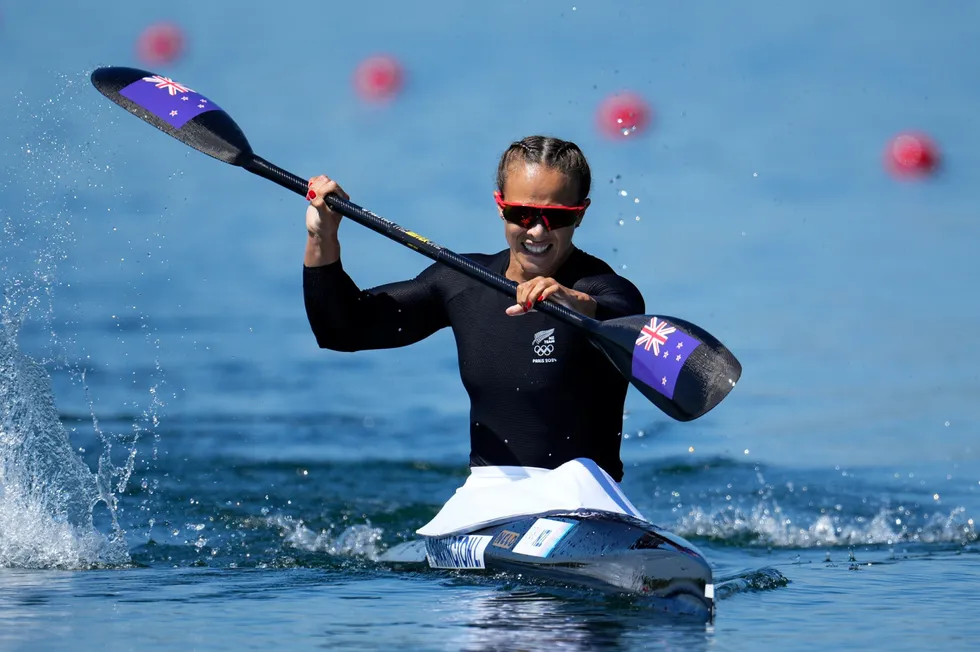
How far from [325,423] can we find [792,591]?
14.7 ft

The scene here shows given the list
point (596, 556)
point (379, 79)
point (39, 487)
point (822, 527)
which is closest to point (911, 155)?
point (379, 79)

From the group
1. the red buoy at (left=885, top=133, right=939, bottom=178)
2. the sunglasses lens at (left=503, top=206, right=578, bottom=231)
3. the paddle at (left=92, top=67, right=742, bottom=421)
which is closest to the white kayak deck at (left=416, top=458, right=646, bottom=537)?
the paddle at (left=92, top=67, right=742, bottom=421)

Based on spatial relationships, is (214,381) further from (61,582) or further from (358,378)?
(61,582)

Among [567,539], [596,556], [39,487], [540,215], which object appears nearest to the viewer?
[596,556]

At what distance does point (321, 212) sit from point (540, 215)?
28.8 inches

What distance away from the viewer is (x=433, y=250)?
5133 mm

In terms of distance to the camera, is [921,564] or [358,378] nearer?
[921,564]

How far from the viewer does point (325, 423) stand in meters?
9.18

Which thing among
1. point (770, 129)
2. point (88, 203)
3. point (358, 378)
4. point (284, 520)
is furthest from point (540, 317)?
point (770, 129)

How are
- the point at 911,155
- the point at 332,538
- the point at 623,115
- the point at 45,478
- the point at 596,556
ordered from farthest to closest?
the point at 623,115
the point at 911,155
the point at 332,538
the point at 45,478
the point at 596,556

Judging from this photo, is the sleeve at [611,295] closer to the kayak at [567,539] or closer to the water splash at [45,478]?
the kayak at [567,539]

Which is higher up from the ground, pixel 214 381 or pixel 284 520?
pixel 214 381

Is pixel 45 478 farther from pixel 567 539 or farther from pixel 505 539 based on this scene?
pixel 567 539

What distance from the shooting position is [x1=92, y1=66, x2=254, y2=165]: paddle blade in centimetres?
566
